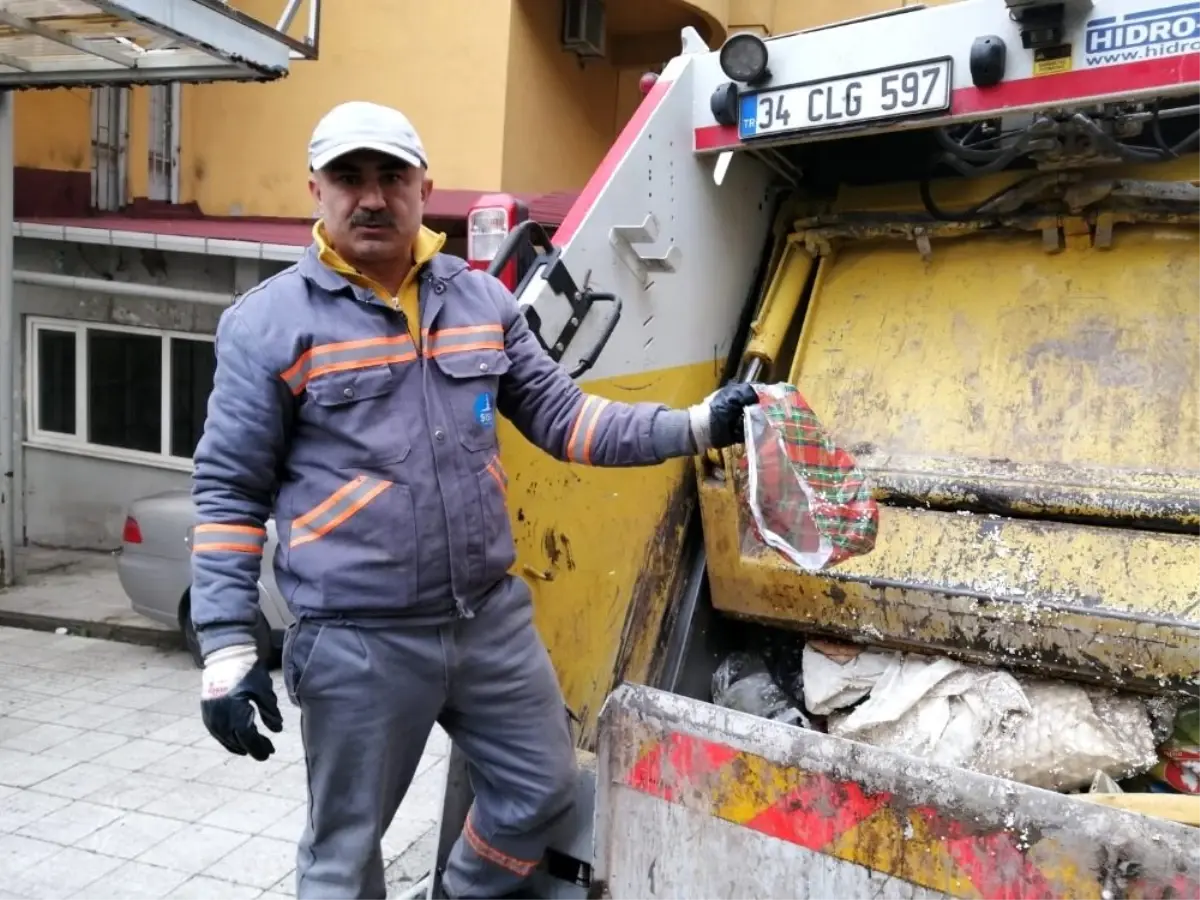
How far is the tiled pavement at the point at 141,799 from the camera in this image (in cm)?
300

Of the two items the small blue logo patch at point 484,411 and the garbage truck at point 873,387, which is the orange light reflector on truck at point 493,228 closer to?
the garbage truck at point 873,387

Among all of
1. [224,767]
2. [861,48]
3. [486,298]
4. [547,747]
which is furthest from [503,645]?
[224,767]

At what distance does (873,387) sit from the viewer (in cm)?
251

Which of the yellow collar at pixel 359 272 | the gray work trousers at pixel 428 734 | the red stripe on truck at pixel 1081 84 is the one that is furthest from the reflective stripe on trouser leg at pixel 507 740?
the red stripe on truck at pixel 1081 84

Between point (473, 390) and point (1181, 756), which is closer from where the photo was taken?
point (473, 390)

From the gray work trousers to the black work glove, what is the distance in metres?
0.42

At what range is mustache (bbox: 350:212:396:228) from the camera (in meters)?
Result: 1.76

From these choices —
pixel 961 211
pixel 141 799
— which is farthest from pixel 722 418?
pixel 141 799

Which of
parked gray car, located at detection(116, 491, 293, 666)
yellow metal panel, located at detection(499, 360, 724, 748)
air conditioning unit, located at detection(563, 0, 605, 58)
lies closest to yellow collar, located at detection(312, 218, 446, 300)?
yellow metal panel, located at detection(499, 360, 724, 748)

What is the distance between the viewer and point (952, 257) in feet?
8.44

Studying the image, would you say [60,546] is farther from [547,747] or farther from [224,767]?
[547,747]

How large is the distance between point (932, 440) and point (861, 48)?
84 centimetres

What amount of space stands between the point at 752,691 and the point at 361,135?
1.41 m

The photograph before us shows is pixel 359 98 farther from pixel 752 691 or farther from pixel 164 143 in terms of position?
pixel 752 691
